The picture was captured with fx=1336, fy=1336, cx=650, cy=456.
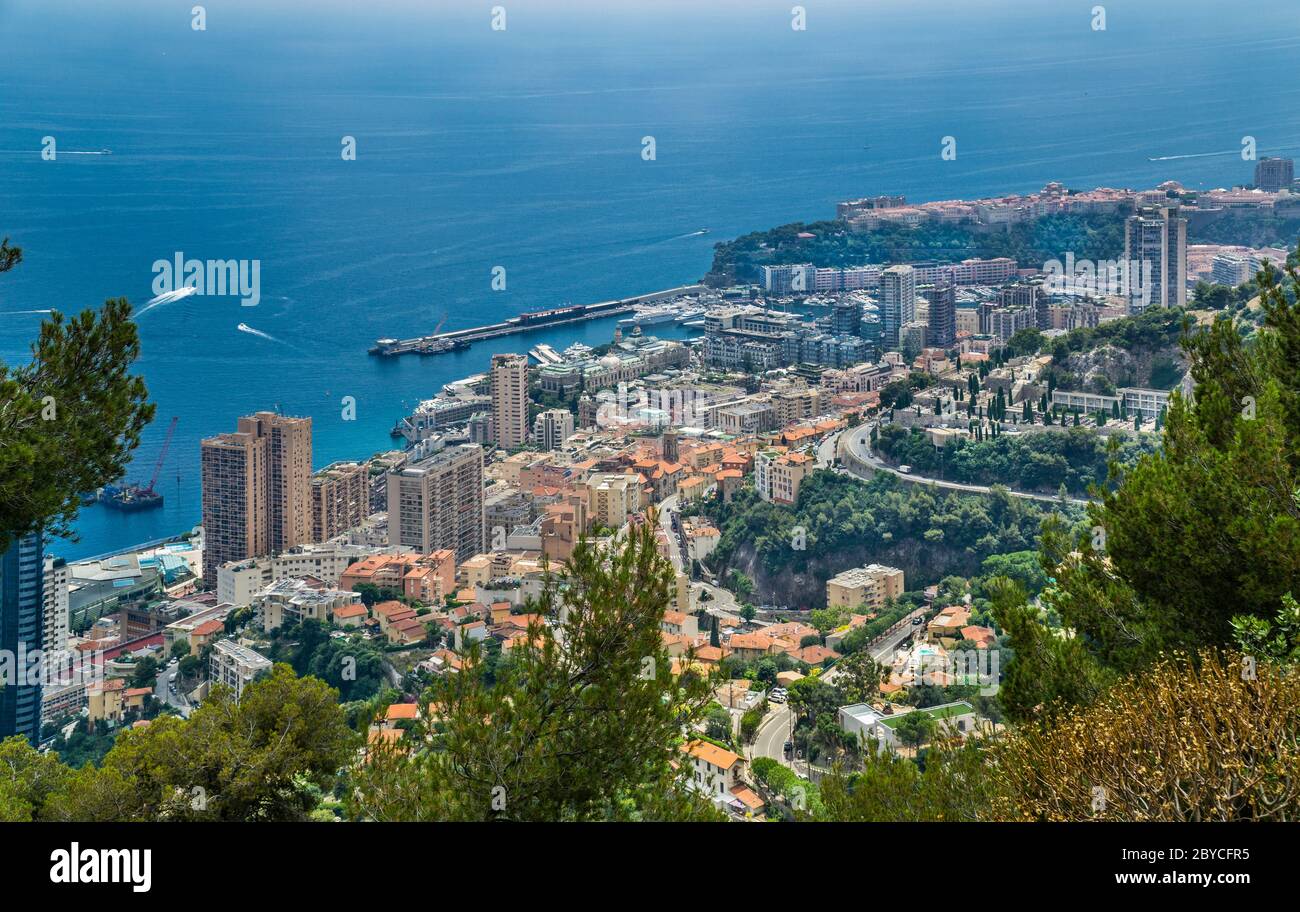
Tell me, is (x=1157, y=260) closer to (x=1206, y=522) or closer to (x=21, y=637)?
(x=21, y=637)

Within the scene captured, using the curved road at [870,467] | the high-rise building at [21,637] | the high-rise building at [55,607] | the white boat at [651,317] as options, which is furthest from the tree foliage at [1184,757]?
the white boat at [651,317]

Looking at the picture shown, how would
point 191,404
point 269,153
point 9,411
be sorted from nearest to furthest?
point 9,411
point 191,404
point 269,153

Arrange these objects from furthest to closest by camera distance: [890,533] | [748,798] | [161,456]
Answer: [161,456] < [890,533] < [748,798]

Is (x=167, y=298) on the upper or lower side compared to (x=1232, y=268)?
lower

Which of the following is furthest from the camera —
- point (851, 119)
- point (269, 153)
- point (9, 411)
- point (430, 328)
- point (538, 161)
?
point (851, 119)

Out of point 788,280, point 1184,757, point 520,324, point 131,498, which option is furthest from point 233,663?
point 788,280

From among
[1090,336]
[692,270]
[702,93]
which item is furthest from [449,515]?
[702,93]

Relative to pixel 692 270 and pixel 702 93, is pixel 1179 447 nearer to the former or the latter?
pixel 692 270
